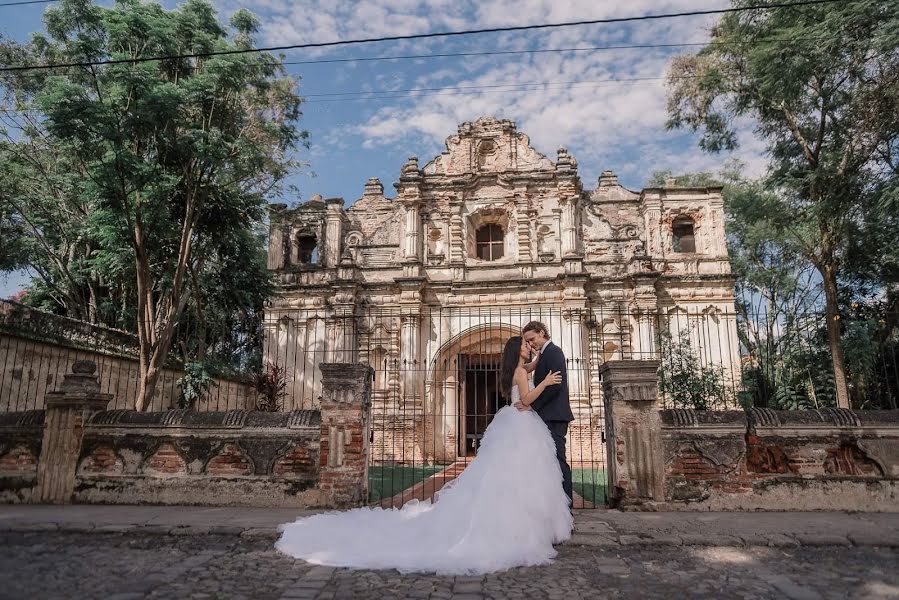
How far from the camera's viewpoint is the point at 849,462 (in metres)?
6.38

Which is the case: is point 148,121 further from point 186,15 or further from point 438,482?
point 438,482

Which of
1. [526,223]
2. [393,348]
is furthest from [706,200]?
[393,348]

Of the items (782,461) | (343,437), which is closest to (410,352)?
(343,437)

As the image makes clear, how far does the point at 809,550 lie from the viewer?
15.3ft

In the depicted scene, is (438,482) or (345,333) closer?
(438,482)

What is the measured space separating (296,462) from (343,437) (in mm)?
676

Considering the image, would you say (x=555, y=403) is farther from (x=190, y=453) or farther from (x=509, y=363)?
(x=190, y=453)

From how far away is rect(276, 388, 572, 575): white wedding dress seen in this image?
13.6 feet

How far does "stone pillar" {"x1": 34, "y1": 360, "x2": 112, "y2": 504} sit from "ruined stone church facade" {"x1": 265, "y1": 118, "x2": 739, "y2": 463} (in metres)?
8.02

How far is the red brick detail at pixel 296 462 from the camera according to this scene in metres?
6.74

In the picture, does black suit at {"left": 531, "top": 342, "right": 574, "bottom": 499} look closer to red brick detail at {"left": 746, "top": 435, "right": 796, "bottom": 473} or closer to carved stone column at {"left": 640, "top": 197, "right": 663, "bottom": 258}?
red brick detail at {"left": 746, "top": 435, "right": 796, "bottom": 473}

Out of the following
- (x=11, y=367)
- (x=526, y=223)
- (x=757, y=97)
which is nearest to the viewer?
(x=11, y=367)

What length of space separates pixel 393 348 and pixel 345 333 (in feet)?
4.72

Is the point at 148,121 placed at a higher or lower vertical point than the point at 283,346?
higher
